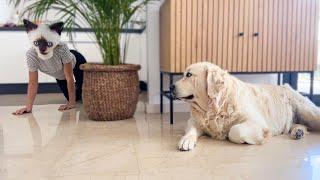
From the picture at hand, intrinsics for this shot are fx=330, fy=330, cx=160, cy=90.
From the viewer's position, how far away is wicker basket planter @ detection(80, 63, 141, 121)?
2.16 m

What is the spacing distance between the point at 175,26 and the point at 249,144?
882mm

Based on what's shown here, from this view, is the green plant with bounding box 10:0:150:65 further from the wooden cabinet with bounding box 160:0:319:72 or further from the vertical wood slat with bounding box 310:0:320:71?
the vertical wood slat with bounding box 310:0:320:71

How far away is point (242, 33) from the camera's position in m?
2.12

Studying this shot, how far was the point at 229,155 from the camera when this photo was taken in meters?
1.44

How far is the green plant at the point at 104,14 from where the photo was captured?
2158 mm

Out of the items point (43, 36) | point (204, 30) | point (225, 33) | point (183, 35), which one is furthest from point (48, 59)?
point (225, 33)

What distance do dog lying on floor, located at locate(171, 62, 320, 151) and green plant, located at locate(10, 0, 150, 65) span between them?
732 millimetres

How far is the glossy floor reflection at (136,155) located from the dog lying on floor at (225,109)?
53mm

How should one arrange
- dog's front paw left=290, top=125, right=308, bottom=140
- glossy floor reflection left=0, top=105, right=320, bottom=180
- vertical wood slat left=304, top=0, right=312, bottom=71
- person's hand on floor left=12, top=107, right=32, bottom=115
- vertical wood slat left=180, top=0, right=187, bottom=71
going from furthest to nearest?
1. person's hand on floor left=12, top=107, right=32, bottom=115
2. vertical wood slat left=304, top=0, right=312, bottom=71
3. vertical wood slat left=180, top=0, right=187, bottom=71
4. dog's front paw left=290, top=125, right=308, bottom=140
5. glossy floor reflection left=0, top=105, right=320, bottom=180

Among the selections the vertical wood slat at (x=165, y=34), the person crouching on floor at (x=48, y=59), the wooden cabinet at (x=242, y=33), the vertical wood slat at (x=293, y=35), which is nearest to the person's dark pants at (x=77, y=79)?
the person crouching on floor at (x=48, y=59)

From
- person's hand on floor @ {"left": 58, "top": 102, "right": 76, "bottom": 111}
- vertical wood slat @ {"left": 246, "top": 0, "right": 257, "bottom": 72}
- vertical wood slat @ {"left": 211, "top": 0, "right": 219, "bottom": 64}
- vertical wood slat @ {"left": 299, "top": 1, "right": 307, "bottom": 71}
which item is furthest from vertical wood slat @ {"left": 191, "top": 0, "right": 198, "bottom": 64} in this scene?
person's hand on floor @ {"left": 58, "top": 102, "right": 76, "bottom": 111}

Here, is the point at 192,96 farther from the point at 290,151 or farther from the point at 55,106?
the point at 55,106

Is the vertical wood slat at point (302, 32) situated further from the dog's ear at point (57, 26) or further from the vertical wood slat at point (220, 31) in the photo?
the dog's ear at point (57, 26)

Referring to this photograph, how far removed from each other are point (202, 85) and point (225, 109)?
6.5 inches
